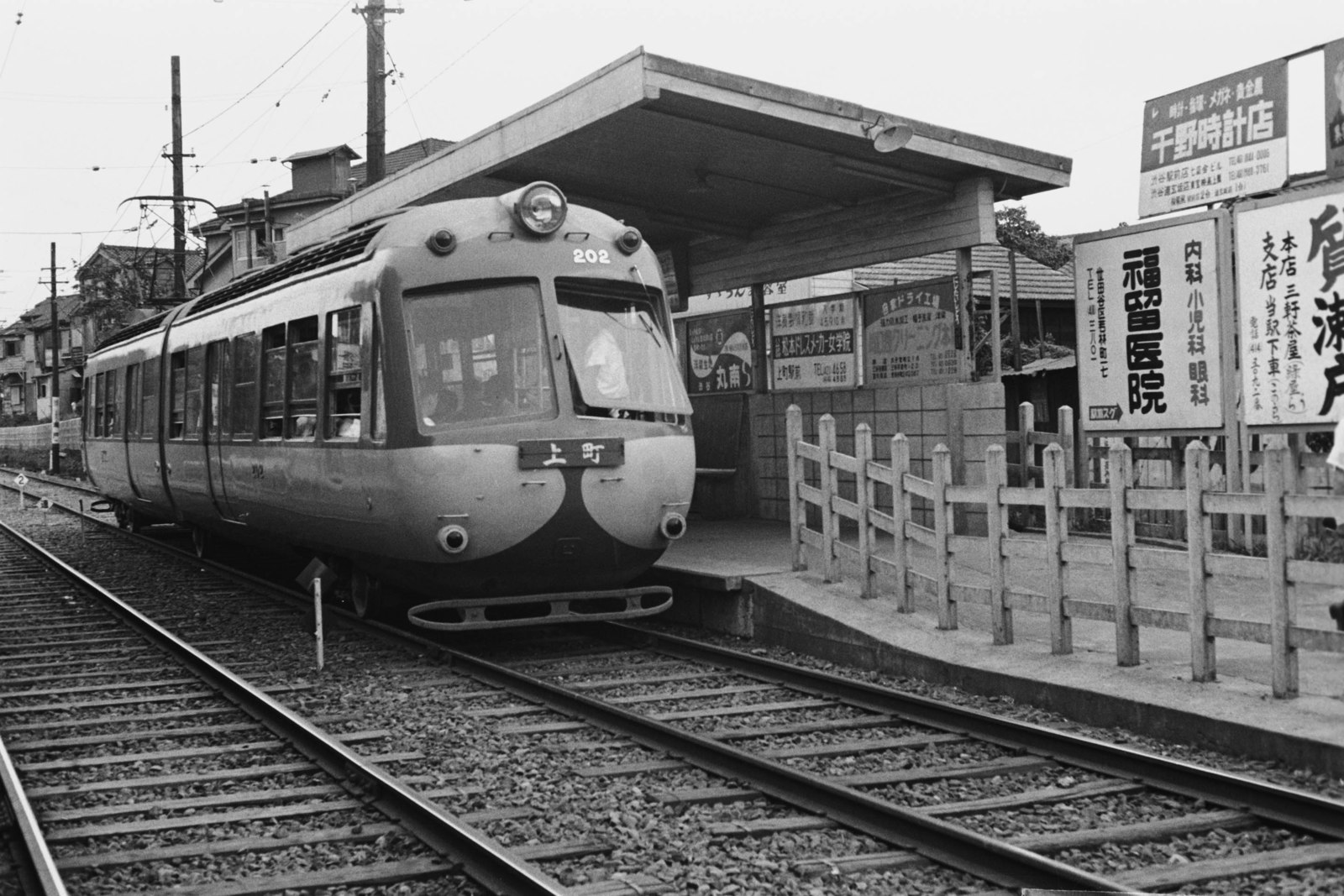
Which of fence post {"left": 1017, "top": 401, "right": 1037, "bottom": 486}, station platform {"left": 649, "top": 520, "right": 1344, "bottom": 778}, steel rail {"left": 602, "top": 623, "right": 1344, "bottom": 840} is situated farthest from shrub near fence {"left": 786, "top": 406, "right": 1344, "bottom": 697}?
fence post {"left": 1017, "top": 401, "right": 1037, "bottom": 486}

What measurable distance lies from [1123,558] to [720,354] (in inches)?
333

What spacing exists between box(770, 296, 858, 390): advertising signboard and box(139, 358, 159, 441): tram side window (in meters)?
7.10

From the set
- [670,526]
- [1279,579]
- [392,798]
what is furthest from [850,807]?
[670,526]

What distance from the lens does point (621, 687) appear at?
861 centimetres

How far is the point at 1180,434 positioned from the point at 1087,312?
1.32m

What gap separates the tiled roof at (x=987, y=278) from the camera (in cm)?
2725

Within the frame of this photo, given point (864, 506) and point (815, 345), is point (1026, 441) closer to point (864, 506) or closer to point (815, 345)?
point (815, 345)

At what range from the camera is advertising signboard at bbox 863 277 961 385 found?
12.5 m

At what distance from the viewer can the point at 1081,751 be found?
6328 millimetres

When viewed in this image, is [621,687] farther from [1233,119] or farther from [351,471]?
[1233,119]

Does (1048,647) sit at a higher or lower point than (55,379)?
lower

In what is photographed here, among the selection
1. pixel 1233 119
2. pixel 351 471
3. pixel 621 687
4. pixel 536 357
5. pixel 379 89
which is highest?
pixel 379 89

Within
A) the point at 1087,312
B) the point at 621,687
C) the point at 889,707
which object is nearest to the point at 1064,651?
the point at 889,707

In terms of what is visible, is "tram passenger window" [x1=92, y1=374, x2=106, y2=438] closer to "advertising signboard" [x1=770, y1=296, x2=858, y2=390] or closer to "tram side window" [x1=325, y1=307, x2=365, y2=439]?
"advertising signboard" [x1=770, y1=296, x2=858, y2=390]
